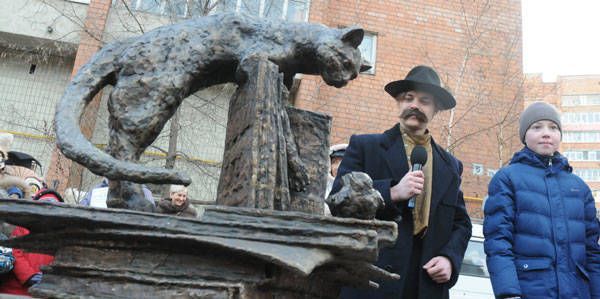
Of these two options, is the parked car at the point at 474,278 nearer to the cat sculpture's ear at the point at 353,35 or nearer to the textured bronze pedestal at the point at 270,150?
the textured bronze pedestal at the point at 270,150

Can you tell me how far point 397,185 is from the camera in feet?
7.02

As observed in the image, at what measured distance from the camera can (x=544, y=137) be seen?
277 cm

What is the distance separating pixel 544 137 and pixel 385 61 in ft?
26.0

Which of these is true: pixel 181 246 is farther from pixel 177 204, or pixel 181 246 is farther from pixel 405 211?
pixel 177 204

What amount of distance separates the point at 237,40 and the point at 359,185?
88 centimetres

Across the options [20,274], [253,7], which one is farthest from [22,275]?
[253,7]

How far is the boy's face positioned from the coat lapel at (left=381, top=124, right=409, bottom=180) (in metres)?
0.95

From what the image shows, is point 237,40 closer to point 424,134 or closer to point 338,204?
point 338,204

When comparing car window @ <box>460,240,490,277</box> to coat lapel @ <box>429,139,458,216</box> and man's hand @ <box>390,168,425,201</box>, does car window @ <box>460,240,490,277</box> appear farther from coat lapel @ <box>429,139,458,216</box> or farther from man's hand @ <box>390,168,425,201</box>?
man's hand @ <box>390,168,425,201</box>

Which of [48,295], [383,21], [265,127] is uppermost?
[383,21]

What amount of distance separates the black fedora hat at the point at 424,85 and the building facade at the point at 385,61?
668 centimetres

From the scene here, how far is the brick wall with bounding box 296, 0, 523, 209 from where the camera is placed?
997 centimetres

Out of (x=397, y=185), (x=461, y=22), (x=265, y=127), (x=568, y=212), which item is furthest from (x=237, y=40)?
(x=461, y=22)

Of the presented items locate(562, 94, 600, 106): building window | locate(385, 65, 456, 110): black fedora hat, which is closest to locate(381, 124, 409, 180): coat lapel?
locate(385, 65, 456, 110): black fedora hat
